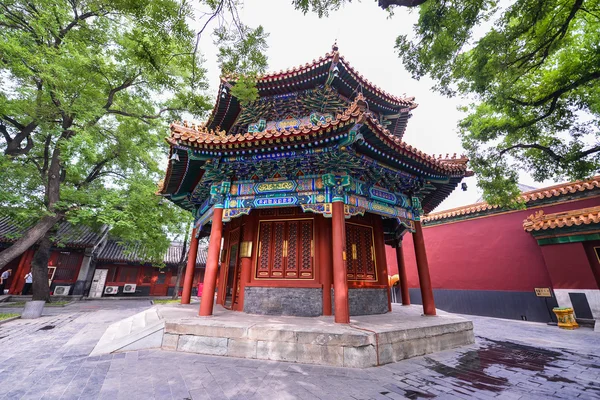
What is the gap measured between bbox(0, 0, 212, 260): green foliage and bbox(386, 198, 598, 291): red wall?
591 inches

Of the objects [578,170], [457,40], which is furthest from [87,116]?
[578,170]

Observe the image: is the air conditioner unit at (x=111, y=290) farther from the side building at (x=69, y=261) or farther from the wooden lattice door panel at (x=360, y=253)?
the wooden lattice door panel at (x=360, y=253)

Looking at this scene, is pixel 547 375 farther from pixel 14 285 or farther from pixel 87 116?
pixel 14 285

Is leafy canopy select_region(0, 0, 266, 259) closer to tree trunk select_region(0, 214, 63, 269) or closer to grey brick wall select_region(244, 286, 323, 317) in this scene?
tree trunk select_region(0, 214, 63, 269)

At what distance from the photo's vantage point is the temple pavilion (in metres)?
6.01

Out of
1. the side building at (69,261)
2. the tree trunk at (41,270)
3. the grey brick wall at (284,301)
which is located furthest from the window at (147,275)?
the grey brick wall at (284,301)

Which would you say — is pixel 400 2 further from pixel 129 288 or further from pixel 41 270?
pixel 129 288

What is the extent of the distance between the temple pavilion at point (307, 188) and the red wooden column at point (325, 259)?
3 cm

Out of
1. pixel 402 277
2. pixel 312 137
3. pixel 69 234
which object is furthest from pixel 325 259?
pixel 69 234

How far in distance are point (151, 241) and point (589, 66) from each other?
18761 millimetres

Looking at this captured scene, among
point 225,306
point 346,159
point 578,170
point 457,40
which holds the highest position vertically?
point 457,40

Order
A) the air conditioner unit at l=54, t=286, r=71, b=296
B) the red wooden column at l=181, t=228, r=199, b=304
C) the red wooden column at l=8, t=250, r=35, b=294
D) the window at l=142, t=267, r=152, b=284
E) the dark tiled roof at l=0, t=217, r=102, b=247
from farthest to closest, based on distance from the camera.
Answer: the window at l=142, t=267, r=152, b=284, the air conditioner unit at l=54, t=286, r=71, b=296, the red wooden column at l=8, t=250, r=35, b=294, the dark tiled roof at l=0, t=217, r=102, b=247, the red wooden column at l=181, t=228, r=199, b=304

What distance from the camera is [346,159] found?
6.28 m

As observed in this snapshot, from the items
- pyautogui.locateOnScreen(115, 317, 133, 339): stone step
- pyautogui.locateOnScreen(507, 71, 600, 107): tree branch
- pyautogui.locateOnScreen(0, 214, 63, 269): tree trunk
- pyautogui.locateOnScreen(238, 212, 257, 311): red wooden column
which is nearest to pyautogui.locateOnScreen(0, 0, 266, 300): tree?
pyautogui.locateOnScreen(0, 214, 63, 269): tree trunk
